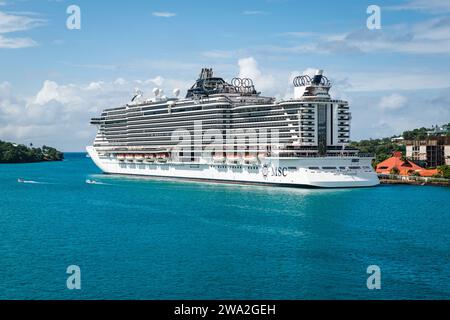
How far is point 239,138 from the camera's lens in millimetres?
81312

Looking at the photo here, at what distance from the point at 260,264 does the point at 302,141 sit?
41.3m

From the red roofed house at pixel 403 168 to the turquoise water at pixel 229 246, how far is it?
30320 millimetres

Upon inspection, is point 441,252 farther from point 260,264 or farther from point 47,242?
point 47,242

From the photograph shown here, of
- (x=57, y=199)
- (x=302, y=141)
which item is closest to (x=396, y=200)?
(x=302, y=141)

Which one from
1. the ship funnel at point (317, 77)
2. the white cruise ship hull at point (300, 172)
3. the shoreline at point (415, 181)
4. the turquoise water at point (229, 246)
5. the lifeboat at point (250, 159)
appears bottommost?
the turquoise water at point (229, 246)

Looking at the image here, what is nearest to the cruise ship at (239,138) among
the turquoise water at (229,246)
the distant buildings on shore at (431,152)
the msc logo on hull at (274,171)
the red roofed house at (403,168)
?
the msc logo on hull at (274,171)

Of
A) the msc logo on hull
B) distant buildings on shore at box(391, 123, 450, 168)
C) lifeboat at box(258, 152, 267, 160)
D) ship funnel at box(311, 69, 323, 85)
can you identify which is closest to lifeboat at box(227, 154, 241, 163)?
lifeboat at box(258, 152, 267, 160)

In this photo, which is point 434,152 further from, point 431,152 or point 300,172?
point 300,172

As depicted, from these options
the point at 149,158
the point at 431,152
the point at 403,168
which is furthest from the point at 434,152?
the point at 149,158

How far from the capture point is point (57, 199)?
65562 mm

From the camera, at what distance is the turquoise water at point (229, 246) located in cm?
2884

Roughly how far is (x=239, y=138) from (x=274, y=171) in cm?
973

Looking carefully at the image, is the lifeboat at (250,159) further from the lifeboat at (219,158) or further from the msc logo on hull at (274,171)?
the lifeboat at (219,158)

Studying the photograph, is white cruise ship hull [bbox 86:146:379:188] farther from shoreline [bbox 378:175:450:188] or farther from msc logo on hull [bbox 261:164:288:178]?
shoreline [bbox 378:175:450:188]
